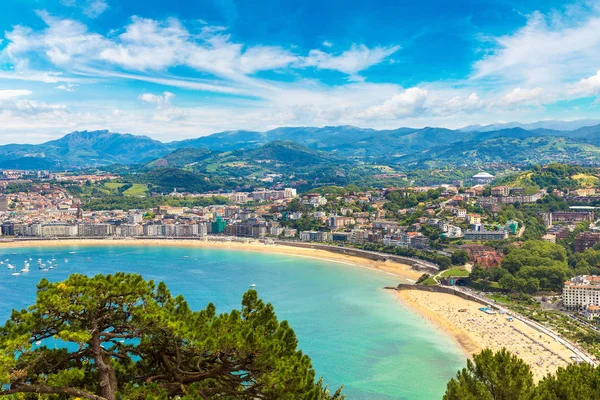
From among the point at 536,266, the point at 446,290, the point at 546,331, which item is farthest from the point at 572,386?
the point at 536,266

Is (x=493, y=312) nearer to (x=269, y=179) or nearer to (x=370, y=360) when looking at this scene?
(x=370, y=360)

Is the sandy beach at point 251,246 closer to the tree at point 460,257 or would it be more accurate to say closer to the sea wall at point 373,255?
the sea wall at point 373,255

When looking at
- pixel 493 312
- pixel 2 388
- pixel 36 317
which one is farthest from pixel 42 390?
pixel 493 312

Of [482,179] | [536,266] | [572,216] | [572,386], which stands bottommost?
[536,266]

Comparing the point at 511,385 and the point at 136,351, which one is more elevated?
the point at 136,351

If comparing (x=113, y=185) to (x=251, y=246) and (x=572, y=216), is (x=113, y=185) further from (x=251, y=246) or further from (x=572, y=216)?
(x=572, y=216)

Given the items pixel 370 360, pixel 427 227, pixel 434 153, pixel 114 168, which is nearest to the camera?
pixel 370 360

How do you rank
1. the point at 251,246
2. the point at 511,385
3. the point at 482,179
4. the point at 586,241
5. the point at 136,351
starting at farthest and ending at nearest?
the point at 482,179
the point at 251,246
the point at 586,241
the point at 511,385
the point at 136,351
